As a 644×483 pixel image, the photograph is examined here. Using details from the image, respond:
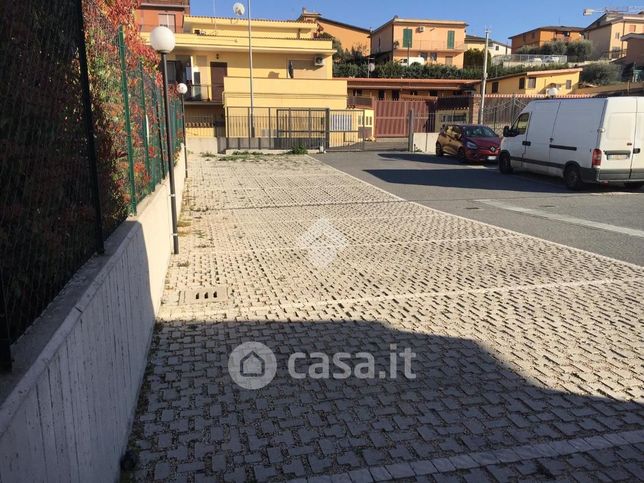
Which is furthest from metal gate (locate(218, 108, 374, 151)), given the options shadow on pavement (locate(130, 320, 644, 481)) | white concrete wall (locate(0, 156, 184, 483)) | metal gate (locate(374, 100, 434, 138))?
white concrete wall (locate(0, 156, 184, 483))

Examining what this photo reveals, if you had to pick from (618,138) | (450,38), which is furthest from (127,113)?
(450,38)

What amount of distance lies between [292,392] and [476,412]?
132 centimetres

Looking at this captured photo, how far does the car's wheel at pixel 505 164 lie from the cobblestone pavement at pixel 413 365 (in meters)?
10.9

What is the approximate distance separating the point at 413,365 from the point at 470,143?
64.6 feet

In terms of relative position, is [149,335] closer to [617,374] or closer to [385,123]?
[617,374]

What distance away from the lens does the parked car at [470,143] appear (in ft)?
72.5

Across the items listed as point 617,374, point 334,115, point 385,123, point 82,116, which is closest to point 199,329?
point 82,116

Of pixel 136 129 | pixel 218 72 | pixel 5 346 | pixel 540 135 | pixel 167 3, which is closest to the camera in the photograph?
pixel 5 346

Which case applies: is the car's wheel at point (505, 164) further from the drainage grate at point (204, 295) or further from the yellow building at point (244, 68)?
the yellow building at point (244, 68)

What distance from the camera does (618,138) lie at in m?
13.8

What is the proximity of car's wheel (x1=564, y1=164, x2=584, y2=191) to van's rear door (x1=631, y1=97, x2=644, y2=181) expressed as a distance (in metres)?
1.32

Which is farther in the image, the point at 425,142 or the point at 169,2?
the point at 169,2

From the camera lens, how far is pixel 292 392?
3.90 meters

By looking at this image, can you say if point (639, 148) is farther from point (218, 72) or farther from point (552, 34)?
point (552, 34)
